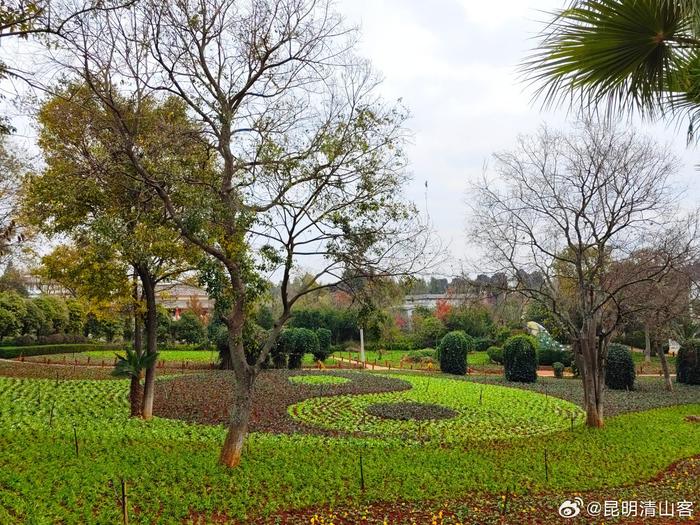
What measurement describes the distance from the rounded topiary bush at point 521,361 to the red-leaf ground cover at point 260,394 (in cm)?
492

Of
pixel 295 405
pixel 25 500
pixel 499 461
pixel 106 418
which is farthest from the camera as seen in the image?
pixel 295 405

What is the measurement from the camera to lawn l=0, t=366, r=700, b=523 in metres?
6.02

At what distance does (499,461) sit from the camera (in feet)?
29.4

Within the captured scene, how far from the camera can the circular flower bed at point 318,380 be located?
19.0m

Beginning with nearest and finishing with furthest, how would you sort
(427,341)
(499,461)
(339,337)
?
(499,461) → (427,341) → (339,337)

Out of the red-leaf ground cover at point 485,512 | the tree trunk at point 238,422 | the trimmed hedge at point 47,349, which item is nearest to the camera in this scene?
the red-leaf ground cover at point 485,512

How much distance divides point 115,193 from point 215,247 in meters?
2.68

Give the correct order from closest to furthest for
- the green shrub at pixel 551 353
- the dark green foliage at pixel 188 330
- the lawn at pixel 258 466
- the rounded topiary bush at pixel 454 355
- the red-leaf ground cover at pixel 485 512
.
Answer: the lawn at pixel 258 466 → the red-leaf ground cover at pixel 485 512 → the rounded topiary bush at pixel 454 355 → the green shrub at pixel 551 353 → the dark green foliage at pixel 188 330

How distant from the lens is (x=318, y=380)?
19.8 metres

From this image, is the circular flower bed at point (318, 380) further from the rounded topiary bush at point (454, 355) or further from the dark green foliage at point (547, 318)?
the dark green foliage at point (547, 318)

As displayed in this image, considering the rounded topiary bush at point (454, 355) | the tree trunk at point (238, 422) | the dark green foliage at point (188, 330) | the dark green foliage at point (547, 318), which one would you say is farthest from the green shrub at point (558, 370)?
the dark green foliage at point (188, 330)

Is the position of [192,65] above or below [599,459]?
above

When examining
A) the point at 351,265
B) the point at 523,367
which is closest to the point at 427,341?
the point at 523,367

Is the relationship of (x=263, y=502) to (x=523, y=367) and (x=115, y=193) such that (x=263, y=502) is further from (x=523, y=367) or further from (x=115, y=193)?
Answer: (x=523, y=367)
